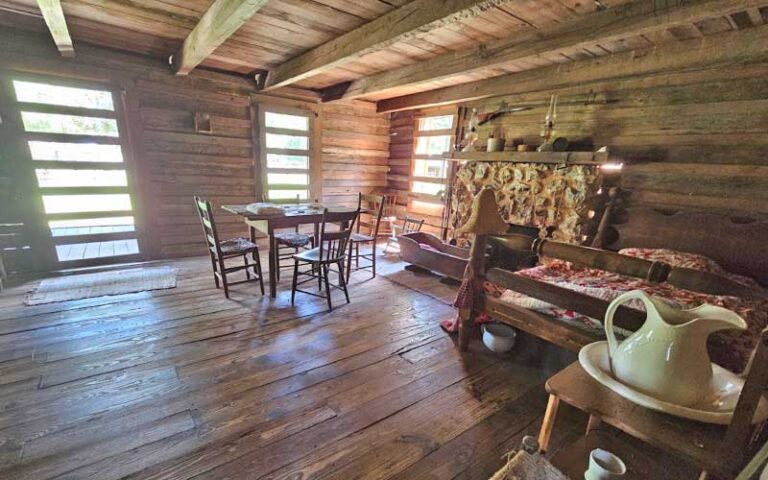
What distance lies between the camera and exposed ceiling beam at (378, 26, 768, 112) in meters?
2.39

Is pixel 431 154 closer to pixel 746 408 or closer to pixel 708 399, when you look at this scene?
pixel 708 399

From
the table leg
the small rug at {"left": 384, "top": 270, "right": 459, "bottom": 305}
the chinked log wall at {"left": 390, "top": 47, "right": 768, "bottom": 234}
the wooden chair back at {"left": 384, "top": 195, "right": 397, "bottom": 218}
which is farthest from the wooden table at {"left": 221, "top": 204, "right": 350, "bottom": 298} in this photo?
the chinked log wall at {"left": 390, "top": 47, "right": 768, "bottom": 234}

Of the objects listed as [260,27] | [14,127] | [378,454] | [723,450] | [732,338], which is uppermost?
[260,27]

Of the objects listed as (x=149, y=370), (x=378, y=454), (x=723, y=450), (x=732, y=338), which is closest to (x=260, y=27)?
(x=149, y=370)

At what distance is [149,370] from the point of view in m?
2.09

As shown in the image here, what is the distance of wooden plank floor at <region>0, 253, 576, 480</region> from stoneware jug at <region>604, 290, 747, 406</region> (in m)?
0.93

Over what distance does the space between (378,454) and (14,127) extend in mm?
4575

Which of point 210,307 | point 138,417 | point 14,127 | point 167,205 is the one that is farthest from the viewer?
point 167,205

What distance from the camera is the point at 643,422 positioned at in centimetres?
91

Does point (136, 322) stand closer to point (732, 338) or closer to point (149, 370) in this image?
point (149, 370)

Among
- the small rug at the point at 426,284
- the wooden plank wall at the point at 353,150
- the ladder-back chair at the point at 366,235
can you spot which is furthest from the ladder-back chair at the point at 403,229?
the small rug at the point at 426,284

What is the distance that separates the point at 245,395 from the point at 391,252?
3.41 m

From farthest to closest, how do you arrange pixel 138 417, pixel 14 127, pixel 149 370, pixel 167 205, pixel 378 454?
pixel 167 205 → pixel 14 127 → pixel 149 370 → pixel 138 417 → pixel 378 454

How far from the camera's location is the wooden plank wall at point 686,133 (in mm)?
2555
